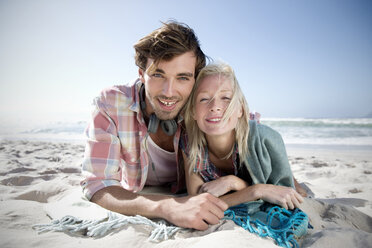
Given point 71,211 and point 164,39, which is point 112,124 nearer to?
point 71,211

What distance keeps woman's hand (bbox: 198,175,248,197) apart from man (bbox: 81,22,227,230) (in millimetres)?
180

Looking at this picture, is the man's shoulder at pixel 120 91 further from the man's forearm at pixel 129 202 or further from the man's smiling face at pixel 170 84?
the man's forearm at pixel 129 202

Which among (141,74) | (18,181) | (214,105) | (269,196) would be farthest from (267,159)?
(18,181)

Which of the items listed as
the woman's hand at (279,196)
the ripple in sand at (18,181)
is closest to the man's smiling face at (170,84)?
the woman's hand at (279,196)

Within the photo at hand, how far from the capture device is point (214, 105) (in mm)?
2129

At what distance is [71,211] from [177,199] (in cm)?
90

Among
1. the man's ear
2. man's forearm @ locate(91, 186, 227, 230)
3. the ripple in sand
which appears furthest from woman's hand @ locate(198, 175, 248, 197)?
the ripple in sand

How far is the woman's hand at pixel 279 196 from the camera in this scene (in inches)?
74.2

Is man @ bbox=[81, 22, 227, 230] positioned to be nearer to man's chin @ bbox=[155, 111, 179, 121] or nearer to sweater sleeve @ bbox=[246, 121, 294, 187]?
man's chin @ bbox=[155, 111, 179, 121]

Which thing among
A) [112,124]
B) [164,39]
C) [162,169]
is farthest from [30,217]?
[164,39]

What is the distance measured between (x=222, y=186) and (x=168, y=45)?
4.62 feet

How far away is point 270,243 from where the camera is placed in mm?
1385

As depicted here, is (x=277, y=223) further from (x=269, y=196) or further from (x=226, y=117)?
(x=226, y=117)

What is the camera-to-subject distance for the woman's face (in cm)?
214
